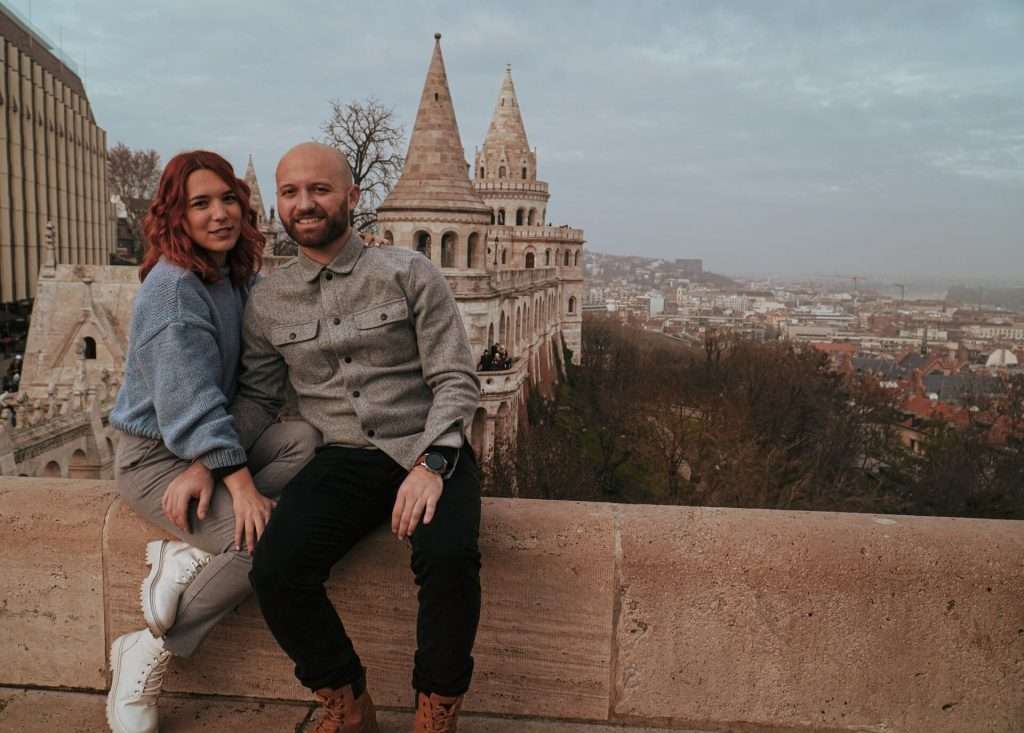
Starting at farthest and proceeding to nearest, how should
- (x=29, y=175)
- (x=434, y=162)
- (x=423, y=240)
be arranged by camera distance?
(x=29, y=175) < (x=423, y=240) < (x=434, y=162)

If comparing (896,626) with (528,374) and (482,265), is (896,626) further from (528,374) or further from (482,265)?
(528,374)

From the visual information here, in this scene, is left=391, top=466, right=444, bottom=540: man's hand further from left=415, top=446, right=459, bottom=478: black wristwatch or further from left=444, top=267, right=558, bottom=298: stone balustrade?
left=444, top=267, right=558, bottom=298: stone balustrade

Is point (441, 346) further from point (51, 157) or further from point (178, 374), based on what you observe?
point (51, 157)

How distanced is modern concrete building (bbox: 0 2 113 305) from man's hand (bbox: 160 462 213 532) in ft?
127

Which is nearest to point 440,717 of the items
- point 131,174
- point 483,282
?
point 483,282

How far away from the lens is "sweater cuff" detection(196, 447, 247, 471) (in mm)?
2672

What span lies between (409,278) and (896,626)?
2.00 metres

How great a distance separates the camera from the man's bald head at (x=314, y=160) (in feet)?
9.18

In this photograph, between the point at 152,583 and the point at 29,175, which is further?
the point at 29,175

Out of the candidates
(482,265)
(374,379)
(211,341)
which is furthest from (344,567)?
(482,265)

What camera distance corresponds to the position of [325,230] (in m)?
2.84

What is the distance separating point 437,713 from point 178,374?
1315 mm

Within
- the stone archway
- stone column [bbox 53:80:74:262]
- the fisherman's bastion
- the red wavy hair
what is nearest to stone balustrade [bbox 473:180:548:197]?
the fisherman's bastion

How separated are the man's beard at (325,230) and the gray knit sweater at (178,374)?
0.36m
